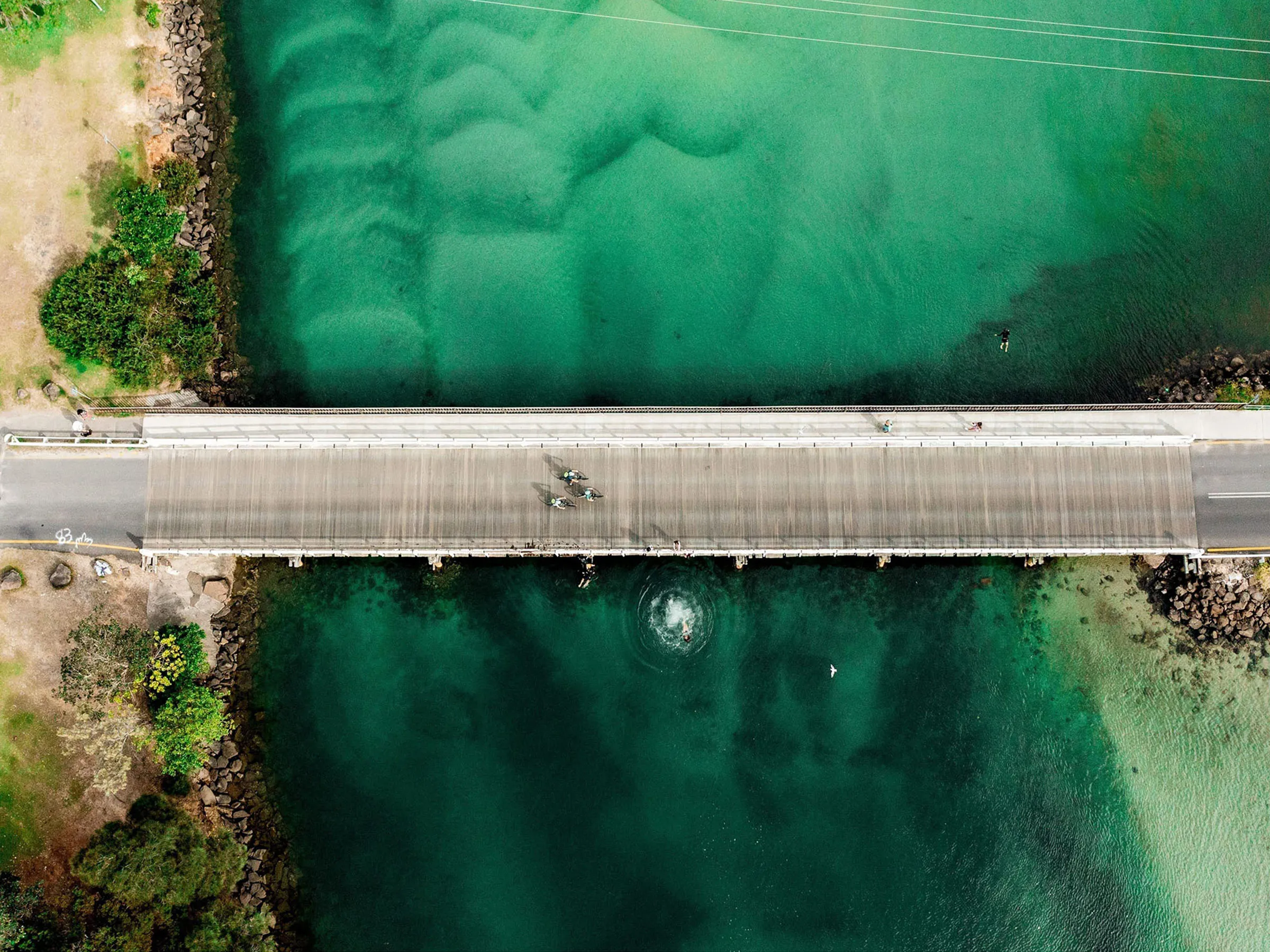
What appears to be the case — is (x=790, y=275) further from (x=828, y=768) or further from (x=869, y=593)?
(x=828, y=768)

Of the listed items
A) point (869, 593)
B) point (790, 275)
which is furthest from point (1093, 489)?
point (790, 275)

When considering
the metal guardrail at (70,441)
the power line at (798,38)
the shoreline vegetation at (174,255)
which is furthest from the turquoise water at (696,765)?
the power line at (798,38)

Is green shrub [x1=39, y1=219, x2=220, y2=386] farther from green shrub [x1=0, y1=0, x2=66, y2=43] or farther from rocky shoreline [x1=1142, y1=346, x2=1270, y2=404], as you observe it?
rocky shoreline [x1=1142, y1=346, x2=1270, y2=404]

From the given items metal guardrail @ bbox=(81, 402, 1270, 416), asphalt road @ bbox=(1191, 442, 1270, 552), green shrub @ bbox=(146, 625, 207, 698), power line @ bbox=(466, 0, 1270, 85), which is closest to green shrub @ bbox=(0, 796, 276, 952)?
green shrub @ bbox=(146, 625, 207, 698)

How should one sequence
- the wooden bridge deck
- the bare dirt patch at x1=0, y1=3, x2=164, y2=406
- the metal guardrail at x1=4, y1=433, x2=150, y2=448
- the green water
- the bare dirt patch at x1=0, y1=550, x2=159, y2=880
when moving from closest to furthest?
the bare dirt patch at x1=0, y1=550, x2=159, y2=880
the wooden bridge deck
the metal guardrail at x1=4, y1=433, x2=150, y2=448
the green water
the bare dirt patch at x1=0, y1=3, x2=164, y2=406

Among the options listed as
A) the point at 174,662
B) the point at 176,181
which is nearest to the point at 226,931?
the point at 174,662

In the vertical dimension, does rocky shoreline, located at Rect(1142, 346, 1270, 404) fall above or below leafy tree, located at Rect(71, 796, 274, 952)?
above
